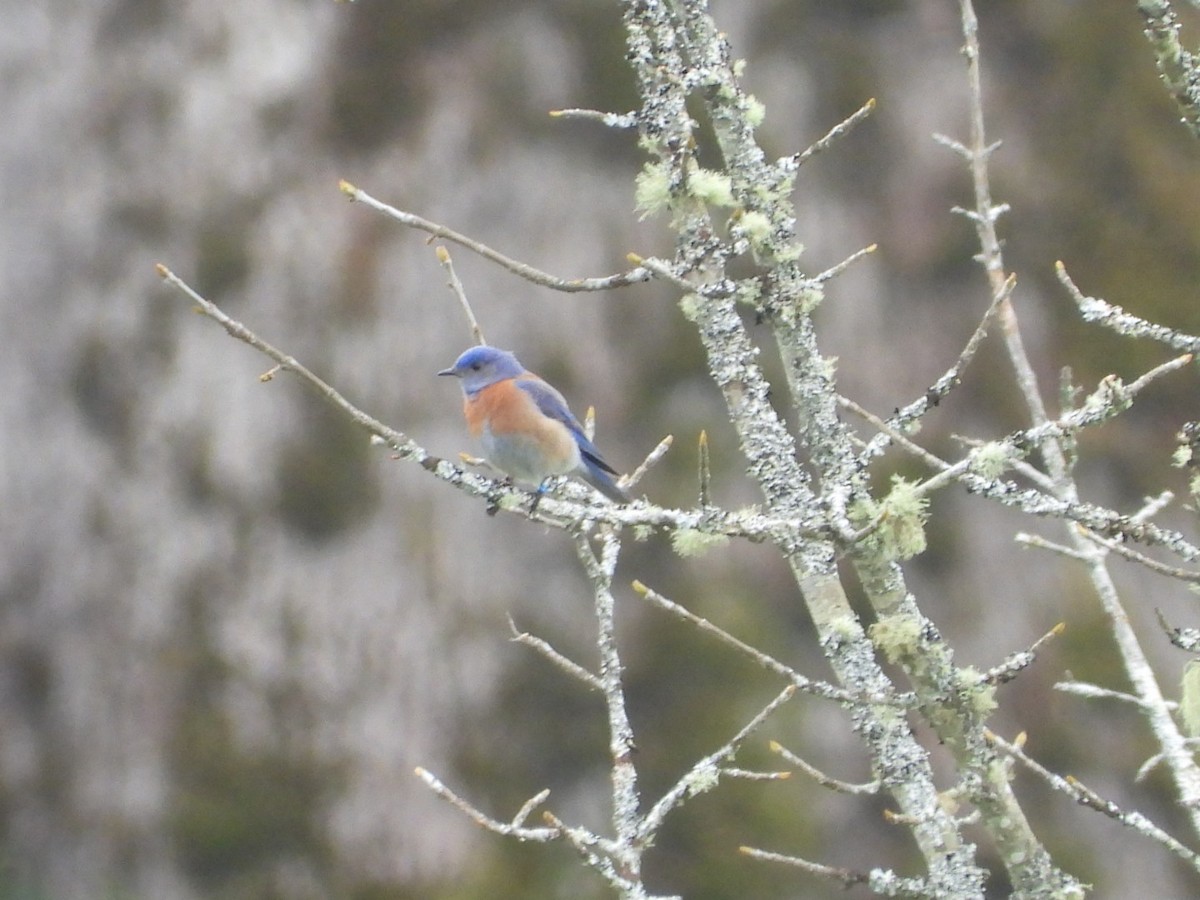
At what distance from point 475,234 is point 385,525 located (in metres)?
1.63

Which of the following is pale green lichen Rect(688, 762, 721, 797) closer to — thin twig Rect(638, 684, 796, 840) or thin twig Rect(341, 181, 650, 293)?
thin twig Rect(638, 684, 796, 840)

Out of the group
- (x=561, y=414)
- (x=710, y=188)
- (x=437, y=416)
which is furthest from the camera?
(x=437, y=416)

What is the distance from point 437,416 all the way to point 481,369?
254 cm

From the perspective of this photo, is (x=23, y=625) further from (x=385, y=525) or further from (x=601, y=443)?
(x=601, y=443)

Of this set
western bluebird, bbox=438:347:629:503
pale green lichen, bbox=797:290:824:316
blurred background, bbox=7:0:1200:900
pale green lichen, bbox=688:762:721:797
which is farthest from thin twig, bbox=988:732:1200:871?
blurred background, bbox=7:0:1200:900

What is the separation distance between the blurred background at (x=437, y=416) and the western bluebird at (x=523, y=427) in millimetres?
2343

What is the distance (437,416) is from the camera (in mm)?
7172

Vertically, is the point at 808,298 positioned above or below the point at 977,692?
above

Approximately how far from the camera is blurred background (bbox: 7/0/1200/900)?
22.7 feet

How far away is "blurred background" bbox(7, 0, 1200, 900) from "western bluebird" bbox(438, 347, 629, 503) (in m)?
2.34

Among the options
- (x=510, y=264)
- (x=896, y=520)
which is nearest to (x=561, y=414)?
(x=510, y=264)

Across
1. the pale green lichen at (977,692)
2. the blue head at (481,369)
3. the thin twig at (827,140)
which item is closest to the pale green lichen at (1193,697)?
the pale green lichen at (977,692)

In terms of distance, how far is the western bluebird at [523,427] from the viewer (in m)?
4.30

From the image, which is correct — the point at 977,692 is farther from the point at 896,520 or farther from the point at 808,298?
the point at 808,298
